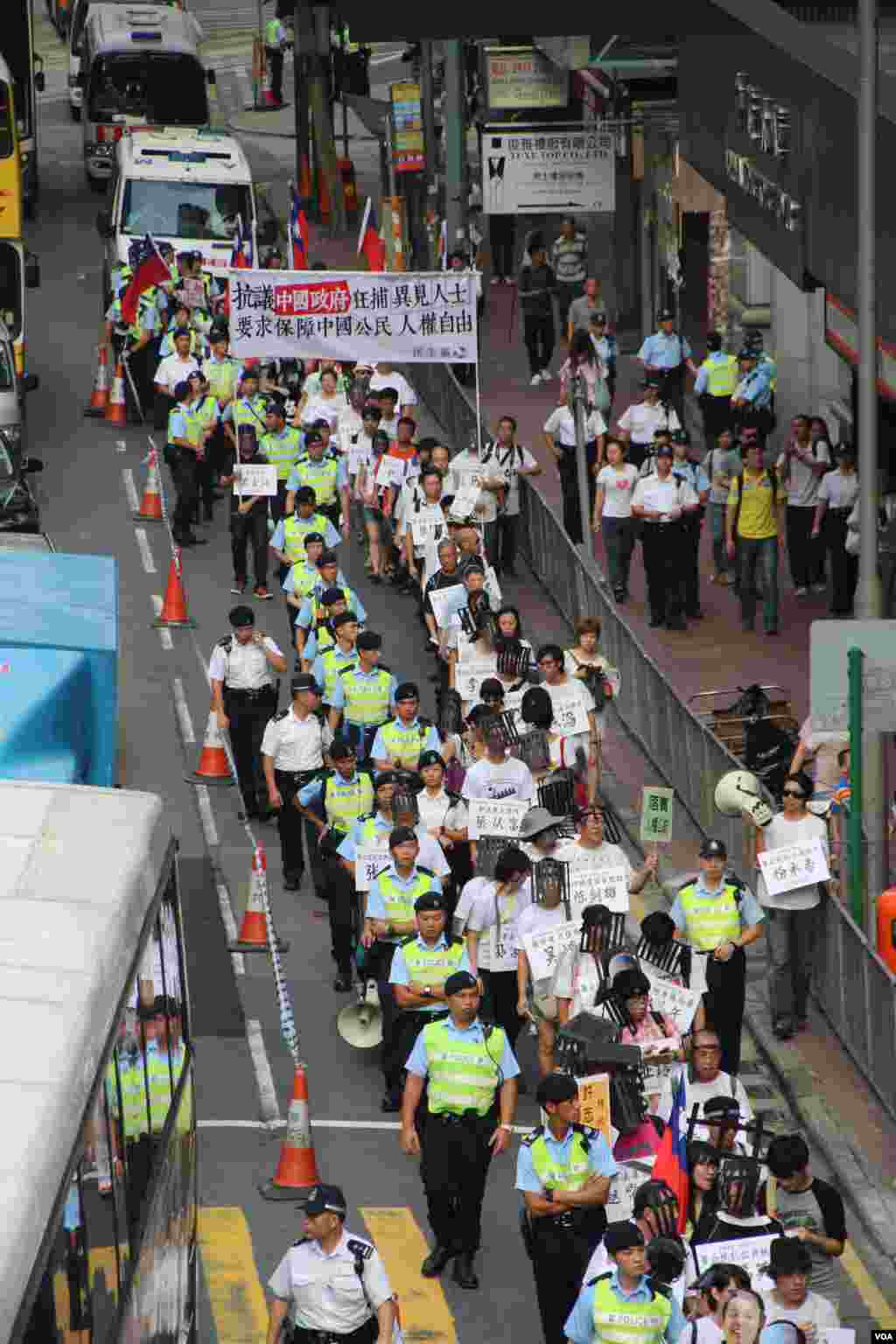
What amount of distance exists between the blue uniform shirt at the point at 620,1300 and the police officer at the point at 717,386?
1871cm

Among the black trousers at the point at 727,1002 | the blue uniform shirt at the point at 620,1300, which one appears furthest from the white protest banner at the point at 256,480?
the blue uniform shirt at the point at 620,1300

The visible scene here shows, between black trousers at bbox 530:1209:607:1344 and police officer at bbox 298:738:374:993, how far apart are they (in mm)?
4733

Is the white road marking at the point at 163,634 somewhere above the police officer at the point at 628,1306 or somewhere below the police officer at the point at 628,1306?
below

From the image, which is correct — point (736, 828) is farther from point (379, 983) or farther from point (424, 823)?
point (379, 983)

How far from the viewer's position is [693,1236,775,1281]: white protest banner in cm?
1202

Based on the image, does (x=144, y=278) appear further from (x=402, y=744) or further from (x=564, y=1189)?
(x=564, y=1189)

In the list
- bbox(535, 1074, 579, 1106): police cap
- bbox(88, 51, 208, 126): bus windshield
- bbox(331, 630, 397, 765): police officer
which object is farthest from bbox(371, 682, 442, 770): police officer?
bbox(88, 51, 208, 126): bus windshield

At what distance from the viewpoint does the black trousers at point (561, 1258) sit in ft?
43.1

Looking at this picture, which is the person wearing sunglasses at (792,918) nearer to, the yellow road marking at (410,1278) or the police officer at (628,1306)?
the yellow road marking at (410,1278)

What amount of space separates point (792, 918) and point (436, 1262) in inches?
147

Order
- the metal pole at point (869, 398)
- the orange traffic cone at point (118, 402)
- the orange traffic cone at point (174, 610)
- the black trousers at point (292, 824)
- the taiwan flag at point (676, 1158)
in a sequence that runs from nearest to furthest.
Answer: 1. the taiwan flag at point (676, 1158)
2. the metal pole at point (869, 398)
3. the black trousers at point (292, 824)
4. the orange traffic cone at point (174, 610)
5. the orange traffic cone at point (118, 402)

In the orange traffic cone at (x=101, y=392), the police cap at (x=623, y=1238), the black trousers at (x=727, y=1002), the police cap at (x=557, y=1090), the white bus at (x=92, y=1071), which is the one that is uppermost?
the white bus at (x=92, y=1071)

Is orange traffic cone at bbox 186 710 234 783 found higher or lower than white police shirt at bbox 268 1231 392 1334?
lower

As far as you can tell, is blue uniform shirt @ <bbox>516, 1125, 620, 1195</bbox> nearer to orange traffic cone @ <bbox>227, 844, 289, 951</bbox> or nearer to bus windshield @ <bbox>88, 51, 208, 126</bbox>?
orange traffic cone @ <bbox>227, 844, 289, 951</bbox>
